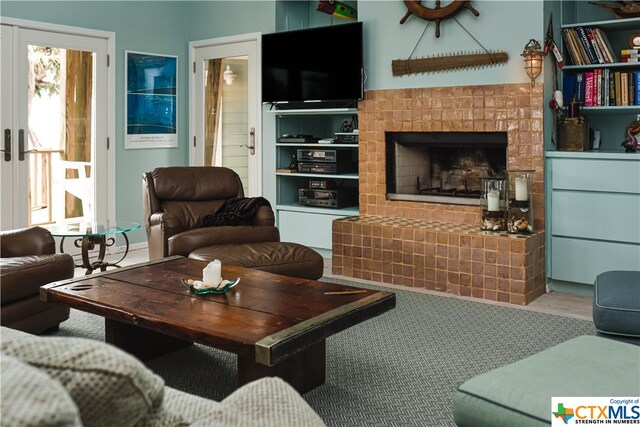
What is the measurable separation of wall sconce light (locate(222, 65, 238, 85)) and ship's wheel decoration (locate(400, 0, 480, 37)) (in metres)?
2.09

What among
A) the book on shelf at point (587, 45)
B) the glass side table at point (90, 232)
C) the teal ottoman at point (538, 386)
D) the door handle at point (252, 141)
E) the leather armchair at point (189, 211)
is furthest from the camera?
the door handle at point (252, 141)

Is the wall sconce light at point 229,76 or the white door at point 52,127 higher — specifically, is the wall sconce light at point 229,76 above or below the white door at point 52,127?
above

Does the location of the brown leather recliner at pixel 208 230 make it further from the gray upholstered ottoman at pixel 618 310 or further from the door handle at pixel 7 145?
the gray upholstered ottoman at pixel 618 310

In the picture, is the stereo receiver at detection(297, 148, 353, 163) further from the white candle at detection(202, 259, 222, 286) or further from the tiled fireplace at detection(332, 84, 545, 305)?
the white candle at detection(202, 259, 222, 286)

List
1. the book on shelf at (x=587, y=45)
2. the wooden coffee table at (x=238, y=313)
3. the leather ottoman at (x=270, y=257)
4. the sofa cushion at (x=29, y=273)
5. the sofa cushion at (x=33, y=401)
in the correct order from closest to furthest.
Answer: the sofa cushion at (x=33, y=401), the wooden coffee table at (x=238, y=313), the sofa cushion at (x=29, y=273), the leather ottoman at (x=270, y=257), the book on shelf at (x=587, y=45)

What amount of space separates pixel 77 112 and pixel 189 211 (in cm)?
193

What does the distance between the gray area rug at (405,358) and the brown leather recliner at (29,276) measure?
0.19m

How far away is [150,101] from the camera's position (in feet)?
21.8

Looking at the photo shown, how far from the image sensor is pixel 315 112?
19.6 ft

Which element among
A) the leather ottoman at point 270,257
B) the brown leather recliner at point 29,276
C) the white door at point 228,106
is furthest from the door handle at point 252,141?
the brown leather recliner at point 29,276

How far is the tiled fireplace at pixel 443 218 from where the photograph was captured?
4570 mm

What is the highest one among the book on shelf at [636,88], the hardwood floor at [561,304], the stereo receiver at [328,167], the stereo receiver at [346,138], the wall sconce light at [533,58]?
the wall sconce light at [533,58]

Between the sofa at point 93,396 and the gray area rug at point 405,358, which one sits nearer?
the sofa at point 93,396

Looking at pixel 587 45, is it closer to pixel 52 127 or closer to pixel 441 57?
pixel 441 57
